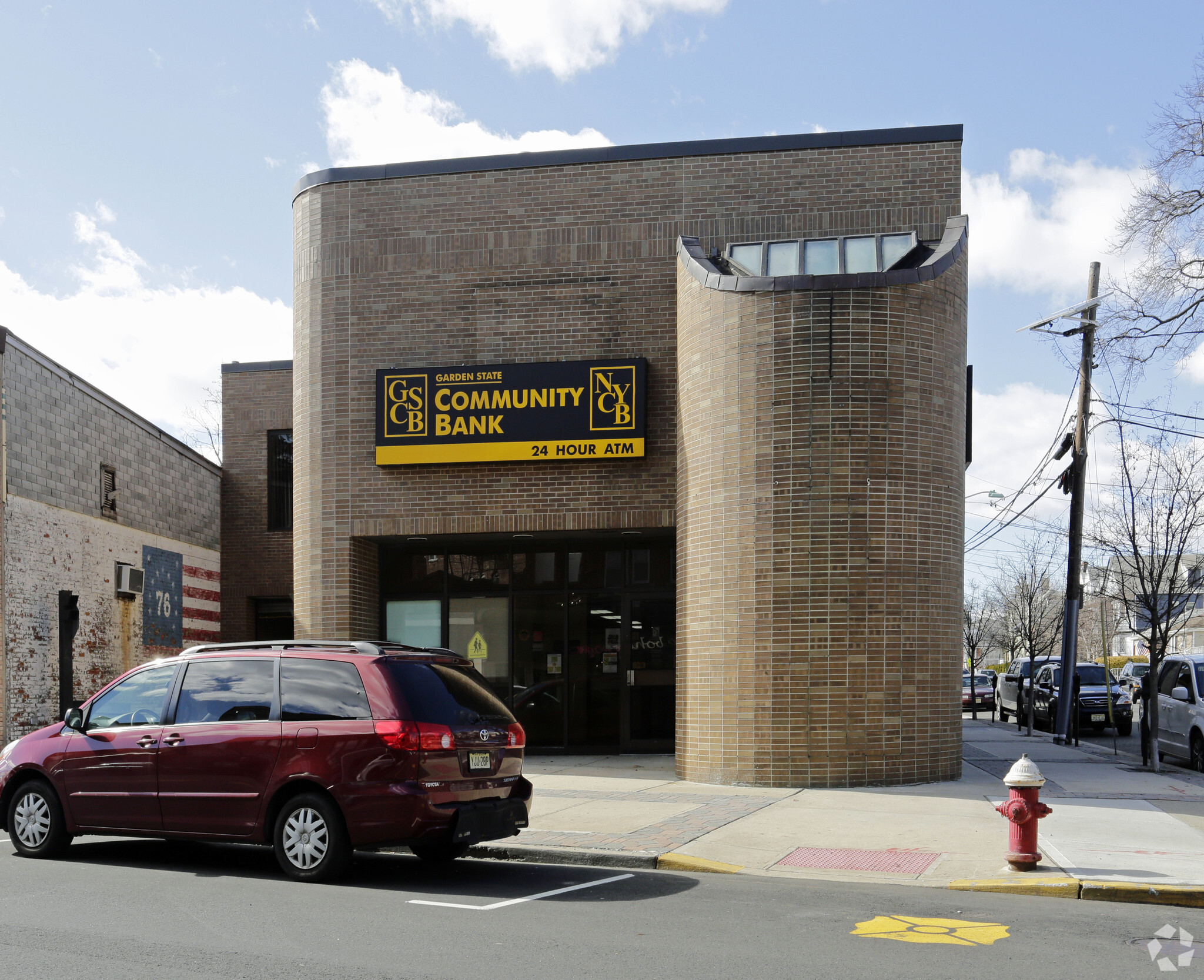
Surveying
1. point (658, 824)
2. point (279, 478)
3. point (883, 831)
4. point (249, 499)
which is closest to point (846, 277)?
point (883, 831)

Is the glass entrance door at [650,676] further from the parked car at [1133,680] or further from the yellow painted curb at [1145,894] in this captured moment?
the parked car at [1133,680]

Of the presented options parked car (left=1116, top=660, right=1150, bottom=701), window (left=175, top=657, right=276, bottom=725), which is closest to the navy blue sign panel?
window (left=175, top=657, right=276, bottom=725)

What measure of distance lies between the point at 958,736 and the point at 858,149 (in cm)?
791

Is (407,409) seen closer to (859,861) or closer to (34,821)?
(34,821)

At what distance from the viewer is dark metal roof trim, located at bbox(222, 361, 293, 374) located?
2452 cm

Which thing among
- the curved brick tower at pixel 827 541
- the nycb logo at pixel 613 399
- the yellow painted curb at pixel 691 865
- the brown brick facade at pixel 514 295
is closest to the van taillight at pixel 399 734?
the yellow painted curb at pixel 691 865

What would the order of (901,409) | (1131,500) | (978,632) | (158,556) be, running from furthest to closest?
(978,632) < (158,556) < (1131,500) < (901,409)

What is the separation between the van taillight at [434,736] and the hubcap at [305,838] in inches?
37.8

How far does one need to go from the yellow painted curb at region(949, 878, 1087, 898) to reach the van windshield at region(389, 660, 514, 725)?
3.66 metres

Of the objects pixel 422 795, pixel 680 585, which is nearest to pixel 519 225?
pixel 680 585

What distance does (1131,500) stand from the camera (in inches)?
722

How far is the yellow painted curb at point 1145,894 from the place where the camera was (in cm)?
795

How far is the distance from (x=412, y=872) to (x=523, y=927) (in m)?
2.19

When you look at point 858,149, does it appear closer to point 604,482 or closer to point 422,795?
point 604,482
